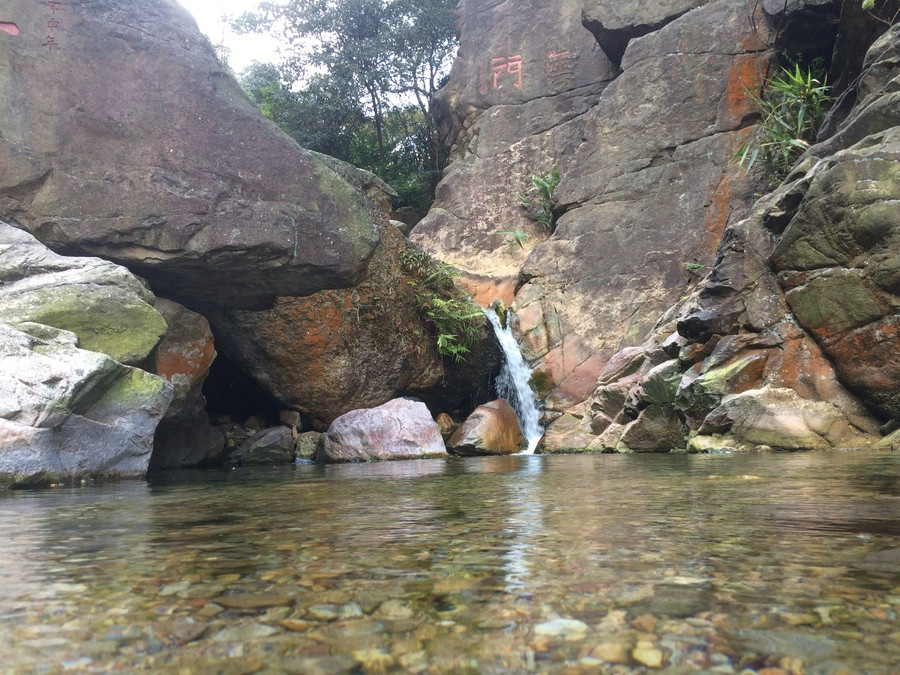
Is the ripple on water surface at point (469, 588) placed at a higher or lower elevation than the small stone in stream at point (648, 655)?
higher

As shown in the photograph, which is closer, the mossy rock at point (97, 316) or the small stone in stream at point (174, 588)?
the small stone in stream at point (174, 588)

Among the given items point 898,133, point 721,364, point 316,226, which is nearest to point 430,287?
point 316,226

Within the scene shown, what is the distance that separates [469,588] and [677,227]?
13162 mm

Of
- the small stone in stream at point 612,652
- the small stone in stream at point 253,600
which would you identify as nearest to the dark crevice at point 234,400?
the small stone in stream at point 253,600

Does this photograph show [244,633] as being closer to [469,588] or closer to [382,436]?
[469,588]

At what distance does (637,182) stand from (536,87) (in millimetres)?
5122

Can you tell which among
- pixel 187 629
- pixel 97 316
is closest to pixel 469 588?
pixel 187 629

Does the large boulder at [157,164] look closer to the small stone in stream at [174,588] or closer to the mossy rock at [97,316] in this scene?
the mossy rock at [97,316]

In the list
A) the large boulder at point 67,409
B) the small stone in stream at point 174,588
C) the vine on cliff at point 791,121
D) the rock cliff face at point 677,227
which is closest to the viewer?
the small stone in stream at point 174,588

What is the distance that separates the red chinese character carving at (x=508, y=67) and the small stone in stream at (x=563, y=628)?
18.2 meters

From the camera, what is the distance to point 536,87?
701 inches

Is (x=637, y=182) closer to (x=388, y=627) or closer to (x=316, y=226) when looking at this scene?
(x=316, y=226)

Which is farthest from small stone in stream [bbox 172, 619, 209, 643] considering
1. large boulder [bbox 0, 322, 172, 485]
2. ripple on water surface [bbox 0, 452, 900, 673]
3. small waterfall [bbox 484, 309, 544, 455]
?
small waterfall [bbox 484, 309, 544, 455]

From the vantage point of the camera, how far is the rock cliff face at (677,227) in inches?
304
